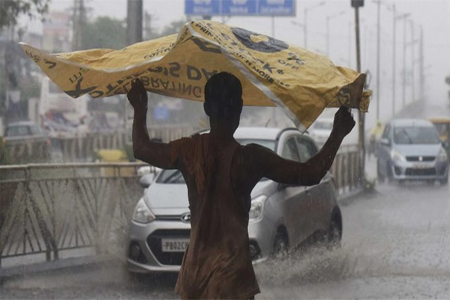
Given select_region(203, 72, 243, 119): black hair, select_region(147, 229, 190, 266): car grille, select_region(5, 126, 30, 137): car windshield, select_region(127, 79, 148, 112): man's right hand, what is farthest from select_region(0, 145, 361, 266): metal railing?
select_region(5, 126, 30, 137): car windshield

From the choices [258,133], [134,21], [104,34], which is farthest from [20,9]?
[104,34]

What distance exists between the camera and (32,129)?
3525 cm

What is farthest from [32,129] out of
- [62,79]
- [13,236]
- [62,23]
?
[62,23]

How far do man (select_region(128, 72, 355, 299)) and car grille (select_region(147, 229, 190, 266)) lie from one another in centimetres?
541

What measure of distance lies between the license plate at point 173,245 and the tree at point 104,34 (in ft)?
148

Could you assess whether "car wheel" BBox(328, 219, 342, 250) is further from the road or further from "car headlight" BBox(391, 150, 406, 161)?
"car headlight" BBox(391, 150, 406, 161)

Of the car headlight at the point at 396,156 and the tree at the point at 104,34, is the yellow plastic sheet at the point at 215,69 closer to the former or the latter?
the car headlight at the point at 396,156

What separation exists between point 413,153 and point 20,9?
1043 cm

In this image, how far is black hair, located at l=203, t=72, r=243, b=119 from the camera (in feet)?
13.1

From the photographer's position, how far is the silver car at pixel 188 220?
9.34 meters

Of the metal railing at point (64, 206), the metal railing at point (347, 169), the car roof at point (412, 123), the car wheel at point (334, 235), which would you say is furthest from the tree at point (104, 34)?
the car wheel at point (334, 235)

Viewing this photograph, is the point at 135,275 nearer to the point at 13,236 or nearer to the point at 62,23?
the point at 13,236

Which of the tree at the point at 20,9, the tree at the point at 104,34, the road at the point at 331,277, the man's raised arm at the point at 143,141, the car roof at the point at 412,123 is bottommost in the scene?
the road at the point at 331,277

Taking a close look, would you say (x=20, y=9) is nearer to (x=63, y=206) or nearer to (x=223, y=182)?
(x=63, y=206)
